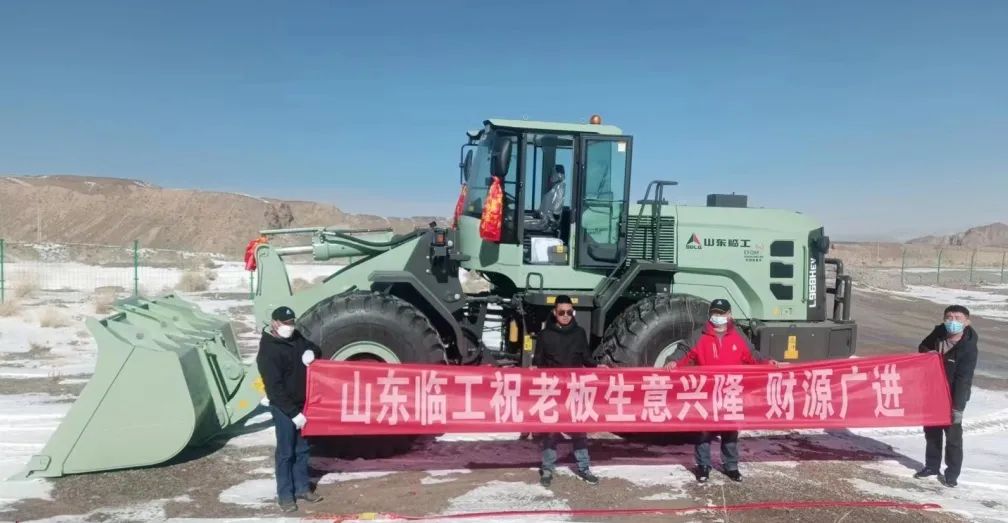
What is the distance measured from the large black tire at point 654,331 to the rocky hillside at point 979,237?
131729 mm

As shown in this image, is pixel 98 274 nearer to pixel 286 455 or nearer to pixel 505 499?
pixel 286 455

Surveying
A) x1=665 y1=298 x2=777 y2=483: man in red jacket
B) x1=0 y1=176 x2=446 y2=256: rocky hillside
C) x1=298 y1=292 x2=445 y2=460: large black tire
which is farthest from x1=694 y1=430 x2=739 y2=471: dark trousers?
x1=0 y1=176 x2=446 y2=256: rocky hillside

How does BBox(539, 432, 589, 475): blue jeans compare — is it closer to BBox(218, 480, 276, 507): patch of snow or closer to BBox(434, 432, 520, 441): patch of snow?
BBox(434, 432, 520, 441): patch of snow

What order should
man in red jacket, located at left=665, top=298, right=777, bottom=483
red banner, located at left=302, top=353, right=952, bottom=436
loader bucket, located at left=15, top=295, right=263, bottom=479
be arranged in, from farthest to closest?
man in red jacket, located at left=665, top=298, right=777, bottom=483 < red banner, located at left=302, top=353, right=952, bottom=436 < loader bucket, located at left=15, top=295, right=263, bottom=479

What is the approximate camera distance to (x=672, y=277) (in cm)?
751

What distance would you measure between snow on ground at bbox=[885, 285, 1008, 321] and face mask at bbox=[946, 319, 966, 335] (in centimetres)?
1858

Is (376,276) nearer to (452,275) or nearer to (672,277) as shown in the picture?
(452,275)

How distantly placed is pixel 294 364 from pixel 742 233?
5.12 metres

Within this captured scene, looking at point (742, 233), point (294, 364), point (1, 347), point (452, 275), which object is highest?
point (742, 233)

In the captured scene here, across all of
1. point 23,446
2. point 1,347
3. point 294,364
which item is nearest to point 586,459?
point 294,364

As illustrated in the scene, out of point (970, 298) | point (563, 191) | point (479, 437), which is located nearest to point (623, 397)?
point (479, 437)

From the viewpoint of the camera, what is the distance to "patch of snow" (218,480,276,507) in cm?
534

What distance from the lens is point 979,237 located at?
125750 mm

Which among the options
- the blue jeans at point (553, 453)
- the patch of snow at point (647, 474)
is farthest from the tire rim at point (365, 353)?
the patch of snow at point (647, 474)
